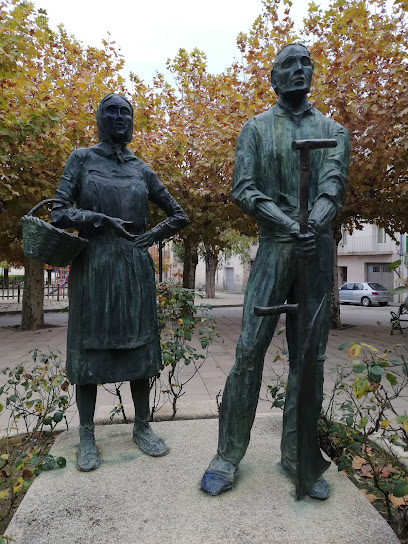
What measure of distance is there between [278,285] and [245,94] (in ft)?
32.1

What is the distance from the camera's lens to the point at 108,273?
105 inches

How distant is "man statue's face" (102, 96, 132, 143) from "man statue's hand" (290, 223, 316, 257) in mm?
1352

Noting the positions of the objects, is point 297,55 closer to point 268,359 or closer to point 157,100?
point 268,359

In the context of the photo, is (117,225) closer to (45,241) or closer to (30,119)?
(45,241)

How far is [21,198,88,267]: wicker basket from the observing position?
232 cm

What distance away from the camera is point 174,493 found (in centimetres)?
228

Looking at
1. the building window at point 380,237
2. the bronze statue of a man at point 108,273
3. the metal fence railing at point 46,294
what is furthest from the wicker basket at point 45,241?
the building window at point 380,237

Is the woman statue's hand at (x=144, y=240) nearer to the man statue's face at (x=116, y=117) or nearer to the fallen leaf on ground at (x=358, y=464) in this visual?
the man statue's face at (x=116, y=117)

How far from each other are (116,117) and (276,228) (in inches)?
49.7

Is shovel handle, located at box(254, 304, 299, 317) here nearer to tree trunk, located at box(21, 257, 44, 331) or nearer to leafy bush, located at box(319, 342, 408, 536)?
leafy bush, located at box(319, 342, 408, 536)

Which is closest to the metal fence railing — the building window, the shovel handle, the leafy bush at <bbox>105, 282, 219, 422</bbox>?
the leafy bush at <bbox>105, 282, 219, 422</bbox>

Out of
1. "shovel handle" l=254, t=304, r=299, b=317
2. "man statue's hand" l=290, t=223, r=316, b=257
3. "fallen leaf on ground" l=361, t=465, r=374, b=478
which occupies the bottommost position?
"fallen leaf on ground" l=361, t=465, r=374, b=478

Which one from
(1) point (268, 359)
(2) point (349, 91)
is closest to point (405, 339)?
(1) point (268, 359)

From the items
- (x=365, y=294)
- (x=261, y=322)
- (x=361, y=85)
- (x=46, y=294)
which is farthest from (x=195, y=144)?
(x=46, y=294)
